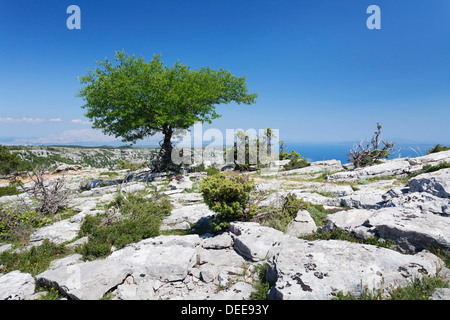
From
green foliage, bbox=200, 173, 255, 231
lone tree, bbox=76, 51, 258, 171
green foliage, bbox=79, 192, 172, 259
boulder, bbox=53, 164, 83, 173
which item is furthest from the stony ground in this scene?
boulder, bbox=53, 164, 83, 173

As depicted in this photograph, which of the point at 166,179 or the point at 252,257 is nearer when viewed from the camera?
the point at 252,257

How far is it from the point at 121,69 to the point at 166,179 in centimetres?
1069

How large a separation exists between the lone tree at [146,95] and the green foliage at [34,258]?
472 inches

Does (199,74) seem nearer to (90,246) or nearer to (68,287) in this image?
(90,246)

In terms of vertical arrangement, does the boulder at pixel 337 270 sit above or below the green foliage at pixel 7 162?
below

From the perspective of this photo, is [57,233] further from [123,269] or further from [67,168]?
[67,168]

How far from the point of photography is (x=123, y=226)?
723 cm

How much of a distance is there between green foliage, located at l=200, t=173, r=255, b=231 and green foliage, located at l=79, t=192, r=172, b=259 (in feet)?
7.79

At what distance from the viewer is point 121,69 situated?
1800 cm

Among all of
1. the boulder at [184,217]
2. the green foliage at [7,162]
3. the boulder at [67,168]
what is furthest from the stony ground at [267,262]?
the green foliage at [7,162]

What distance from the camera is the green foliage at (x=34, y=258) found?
5438 mm

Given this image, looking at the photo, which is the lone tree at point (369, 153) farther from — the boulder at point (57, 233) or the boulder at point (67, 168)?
the boulder at point (67, 168)
